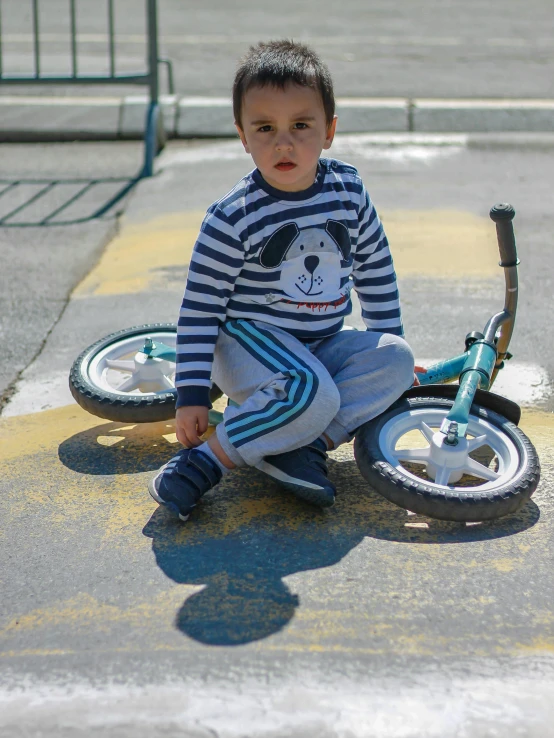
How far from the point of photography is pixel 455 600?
2.32m

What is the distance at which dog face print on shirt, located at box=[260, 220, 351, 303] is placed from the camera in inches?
114

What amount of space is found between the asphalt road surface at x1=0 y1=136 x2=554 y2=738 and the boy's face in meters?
0.91

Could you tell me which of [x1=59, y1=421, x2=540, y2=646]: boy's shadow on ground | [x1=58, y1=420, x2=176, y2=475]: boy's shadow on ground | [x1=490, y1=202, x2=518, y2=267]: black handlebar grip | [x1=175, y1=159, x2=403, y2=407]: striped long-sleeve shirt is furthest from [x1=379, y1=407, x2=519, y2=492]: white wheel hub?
[x1=58, y1=420, x2=176, y2=475]: boy's shadow on ground

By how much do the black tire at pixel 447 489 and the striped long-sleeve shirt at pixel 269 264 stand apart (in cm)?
44

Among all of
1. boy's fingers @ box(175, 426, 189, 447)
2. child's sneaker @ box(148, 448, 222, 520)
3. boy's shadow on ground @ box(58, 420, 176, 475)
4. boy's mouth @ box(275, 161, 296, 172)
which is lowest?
boy's shadow on ground @ box(58, 420, 176, 475)

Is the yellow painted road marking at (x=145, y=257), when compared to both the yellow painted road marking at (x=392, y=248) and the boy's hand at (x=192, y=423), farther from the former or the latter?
the boy's hand at (x=192, y=423)

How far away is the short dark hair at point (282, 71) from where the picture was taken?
2713mm

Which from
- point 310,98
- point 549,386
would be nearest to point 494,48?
point 549,386

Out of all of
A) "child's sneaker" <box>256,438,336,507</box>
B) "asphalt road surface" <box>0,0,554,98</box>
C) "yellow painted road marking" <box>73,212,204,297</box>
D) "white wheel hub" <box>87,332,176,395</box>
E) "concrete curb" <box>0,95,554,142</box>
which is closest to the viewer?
"child's sneaker" <box>256,438,336,507</box>

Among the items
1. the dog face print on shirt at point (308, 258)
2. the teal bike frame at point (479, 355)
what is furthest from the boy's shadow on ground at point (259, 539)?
the dog face print on shirt at point (308, 258)

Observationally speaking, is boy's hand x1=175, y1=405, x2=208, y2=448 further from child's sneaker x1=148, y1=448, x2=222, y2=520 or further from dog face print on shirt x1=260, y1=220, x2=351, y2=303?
dog face print on shirt x1=260, y1=220, x2=351, y2=303

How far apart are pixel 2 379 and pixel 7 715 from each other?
202 centimetres

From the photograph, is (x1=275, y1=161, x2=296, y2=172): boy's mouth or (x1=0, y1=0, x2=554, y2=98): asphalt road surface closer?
(x1=275, y1=161, x2=296, y2=172): boy's mouth

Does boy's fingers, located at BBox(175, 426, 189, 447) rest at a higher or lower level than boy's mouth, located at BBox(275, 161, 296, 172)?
lower
